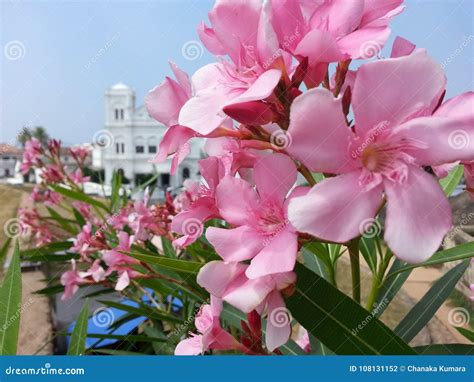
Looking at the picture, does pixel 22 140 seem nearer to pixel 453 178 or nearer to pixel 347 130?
pixel 453 178

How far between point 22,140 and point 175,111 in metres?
2.17

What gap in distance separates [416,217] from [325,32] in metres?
0.15

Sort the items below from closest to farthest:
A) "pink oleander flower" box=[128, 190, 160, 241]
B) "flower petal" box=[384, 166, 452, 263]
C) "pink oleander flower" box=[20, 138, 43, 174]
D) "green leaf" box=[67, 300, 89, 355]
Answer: "flower petal" box=[384, 166, 452, 263]
"green leaf" box=[67, 300, 89, 355]
"pink oleander flower" box=[128, 190, 160, 241]
"pink oleander flower" box=[20, 138, 43, 174]

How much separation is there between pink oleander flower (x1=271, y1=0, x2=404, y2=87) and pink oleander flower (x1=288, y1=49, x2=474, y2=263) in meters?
0.04

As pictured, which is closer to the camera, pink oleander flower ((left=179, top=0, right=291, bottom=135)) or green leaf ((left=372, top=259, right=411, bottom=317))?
pink oleander flower ((left=179, top=0, right=291, bottom=135))

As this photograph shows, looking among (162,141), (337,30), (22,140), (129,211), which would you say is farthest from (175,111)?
(22,140)

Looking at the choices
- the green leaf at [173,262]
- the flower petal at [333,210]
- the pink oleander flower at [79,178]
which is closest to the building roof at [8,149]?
the pink oleander flower at [79,178]

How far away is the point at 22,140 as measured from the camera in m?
2.32

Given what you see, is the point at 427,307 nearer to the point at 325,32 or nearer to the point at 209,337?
the point at 209,337

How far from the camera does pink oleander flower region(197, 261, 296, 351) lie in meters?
0.36
